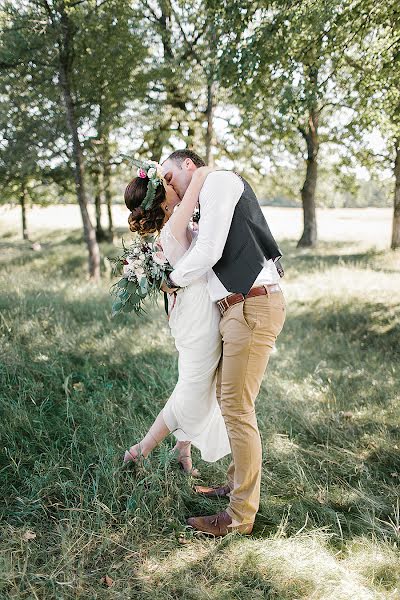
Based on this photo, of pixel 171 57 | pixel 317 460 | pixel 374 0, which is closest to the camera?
pixel 317 460

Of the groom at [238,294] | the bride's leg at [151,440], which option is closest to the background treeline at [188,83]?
the groom at [238,294]

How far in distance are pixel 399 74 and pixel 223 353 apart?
5293 mm

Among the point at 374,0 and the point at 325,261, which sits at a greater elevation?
the point at 374,0

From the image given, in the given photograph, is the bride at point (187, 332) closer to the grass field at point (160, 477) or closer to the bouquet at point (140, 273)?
the bouquet at point (140, 273)

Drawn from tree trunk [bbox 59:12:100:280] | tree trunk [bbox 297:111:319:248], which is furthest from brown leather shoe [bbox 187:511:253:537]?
tree trunk [bbox 297:111:319:248]

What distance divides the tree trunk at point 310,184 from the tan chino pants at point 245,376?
15.7 m

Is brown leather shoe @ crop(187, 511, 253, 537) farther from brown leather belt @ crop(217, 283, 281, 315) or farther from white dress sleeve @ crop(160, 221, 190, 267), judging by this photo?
white dress sleeve @ crop(160, 221, 190, 267)

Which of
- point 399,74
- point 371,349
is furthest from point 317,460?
point 399,74

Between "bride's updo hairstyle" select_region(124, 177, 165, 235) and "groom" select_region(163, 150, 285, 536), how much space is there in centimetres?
16

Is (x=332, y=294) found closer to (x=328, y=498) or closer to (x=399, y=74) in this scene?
(x=399, y=74)

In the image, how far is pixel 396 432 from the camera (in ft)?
13.5

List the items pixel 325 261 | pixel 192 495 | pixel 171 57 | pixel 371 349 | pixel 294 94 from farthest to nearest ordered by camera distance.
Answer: pixel 325 261 < pixel 171 57 < pixel 371 349 < pixel 294 94 < pixel 192 495

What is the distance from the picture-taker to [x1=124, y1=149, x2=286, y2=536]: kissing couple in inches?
103

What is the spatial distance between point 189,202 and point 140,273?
560mm
